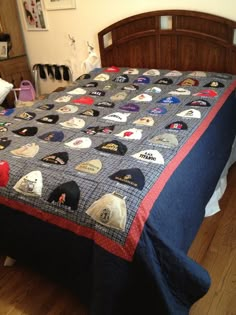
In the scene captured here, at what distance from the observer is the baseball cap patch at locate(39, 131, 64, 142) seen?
1521 mm

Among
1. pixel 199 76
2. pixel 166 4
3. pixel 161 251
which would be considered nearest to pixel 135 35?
pixel 166 4

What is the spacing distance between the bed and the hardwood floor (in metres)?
0.19

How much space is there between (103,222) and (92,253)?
157 millimetres

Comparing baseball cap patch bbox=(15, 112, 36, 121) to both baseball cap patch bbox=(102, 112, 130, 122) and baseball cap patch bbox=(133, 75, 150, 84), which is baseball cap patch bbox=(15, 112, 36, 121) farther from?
baseball cap patch bbox=(133, 75, 150, 84)

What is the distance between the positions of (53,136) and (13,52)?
7.31 feet

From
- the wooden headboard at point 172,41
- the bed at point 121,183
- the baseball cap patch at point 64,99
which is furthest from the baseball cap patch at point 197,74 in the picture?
the baseball cap patch at point 64,99

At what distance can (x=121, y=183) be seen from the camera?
3.54 feet

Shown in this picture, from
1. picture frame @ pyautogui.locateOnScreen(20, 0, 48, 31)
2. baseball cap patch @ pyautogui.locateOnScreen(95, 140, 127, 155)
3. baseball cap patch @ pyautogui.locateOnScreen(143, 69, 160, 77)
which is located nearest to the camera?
baseball cap patch @ pyautogui.locateOnScreen(95, 140, 127, 155)

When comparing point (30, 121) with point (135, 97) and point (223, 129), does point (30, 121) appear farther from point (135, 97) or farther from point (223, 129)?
point (223, 129)

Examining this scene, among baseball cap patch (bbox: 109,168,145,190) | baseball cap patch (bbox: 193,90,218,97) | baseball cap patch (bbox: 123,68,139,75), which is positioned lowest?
baseball cap patch (bbox: 109,168,145,190)

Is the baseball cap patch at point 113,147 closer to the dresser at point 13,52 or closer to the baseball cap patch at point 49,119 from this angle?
the baseball cap patch at point 49,119

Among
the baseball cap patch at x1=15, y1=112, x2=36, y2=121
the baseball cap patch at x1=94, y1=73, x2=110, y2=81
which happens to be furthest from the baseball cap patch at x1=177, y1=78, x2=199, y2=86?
the baseball cap patch at x1=15, y1=112, x2=36, y2=121

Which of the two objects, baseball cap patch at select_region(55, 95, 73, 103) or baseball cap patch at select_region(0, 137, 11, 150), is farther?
baseball cap patch at select_region(55, 95, 73, 103)

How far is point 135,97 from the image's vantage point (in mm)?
2031
